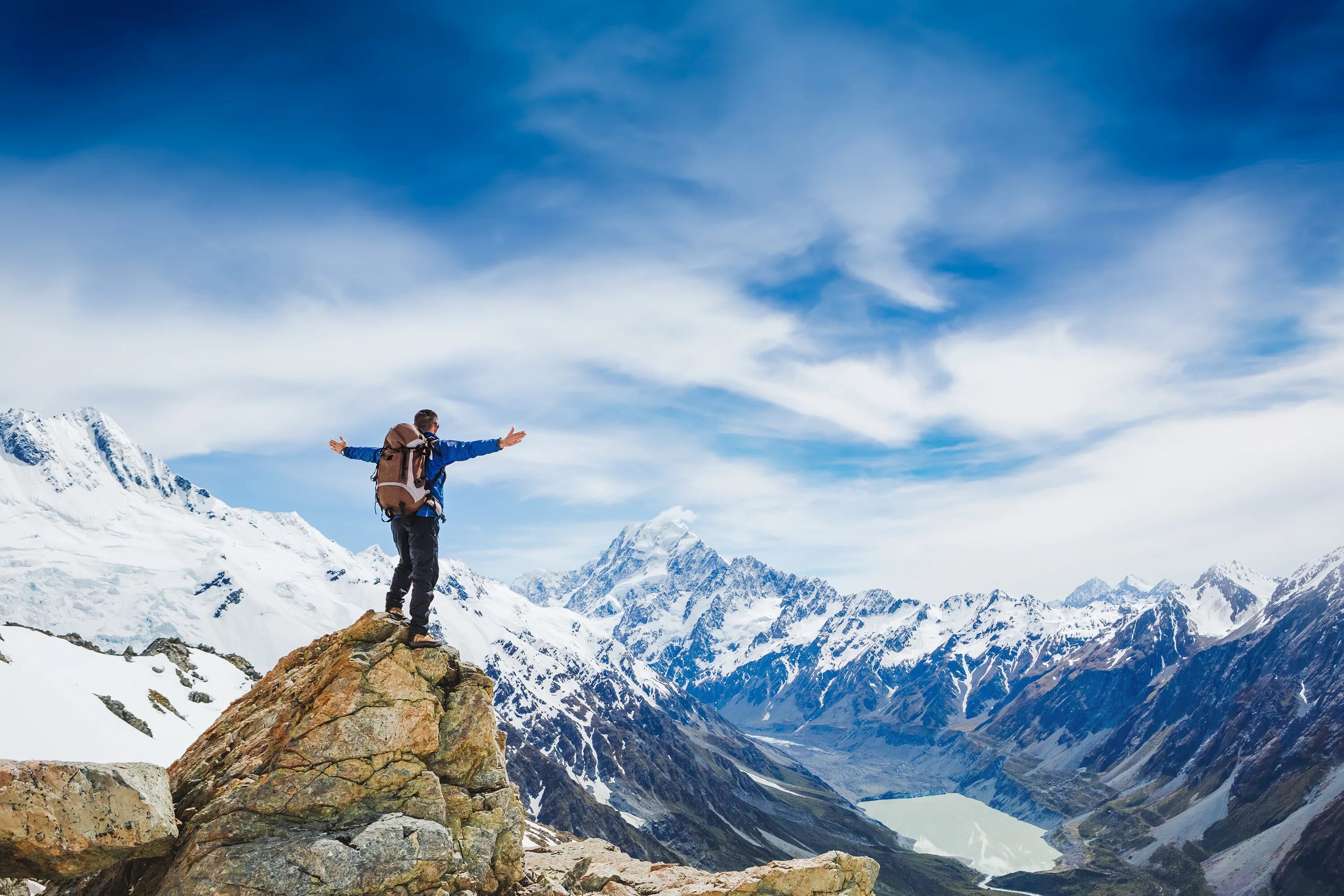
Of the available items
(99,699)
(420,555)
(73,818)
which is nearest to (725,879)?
(420,555)

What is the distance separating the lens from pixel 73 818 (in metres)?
13.4

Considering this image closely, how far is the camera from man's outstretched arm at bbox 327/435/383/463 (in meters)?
19.6

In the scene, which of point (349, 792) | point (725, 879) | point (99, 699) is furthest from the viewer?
point (99, 699)

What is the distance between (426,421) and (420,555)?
337cm

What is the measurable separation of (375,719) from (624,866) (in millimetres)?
16205

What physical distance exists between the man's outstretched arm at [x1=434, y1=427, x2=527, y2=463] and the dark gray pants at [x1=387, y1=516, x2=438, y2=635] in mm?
1655

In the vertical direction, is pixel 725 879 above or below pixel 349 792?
below

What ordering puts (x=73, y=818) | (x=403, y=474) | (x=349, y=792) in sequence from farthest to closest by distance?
(x=403, y=474), (x=349, y=792), (x=73, y=818)

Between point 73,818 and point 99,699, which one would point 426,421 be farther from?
point 99,699

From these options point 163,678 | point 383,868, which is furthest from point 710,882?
point 163,678

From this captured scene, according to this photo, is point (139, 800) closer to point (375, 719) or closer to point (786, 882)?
point (375, 719)

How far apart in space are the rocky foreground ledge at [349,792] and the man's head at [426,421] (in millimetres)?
4801

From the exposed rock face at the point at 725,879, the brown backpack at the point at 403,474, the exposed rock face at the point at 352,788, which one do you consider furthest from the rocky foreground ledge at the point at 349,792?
the exposed rock face at the point at 725,879

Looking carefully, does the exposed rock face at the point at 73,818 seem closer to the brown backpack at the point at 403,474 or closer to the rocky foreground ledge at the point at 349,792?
the rocky foreground ledge at the point at 349,792
